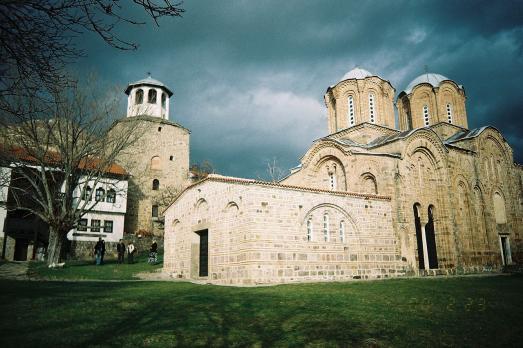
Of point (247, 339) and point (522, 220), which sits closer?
point (247, 339)

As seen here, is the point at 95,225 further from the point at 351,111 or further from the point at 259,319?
the point at 259,319

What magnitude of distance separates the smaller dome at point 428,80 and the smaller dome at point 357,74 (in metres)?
4.13

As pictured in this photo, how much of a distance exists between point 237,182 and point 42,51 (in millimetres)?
9692

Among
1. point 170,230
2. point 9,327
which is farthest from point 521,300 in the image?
point 170,230

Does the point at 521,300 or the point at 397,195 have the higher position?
the point at 397,195

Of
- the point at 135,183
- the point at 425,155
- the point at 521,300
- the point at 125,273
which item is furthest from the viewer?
the point at 135,183

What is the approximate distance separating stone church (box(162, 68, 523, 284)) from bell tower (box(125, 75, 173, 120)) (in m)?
16.4

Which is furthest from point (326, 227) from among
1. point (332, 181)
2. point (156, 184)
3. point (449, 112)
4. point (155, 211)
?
point (156, 184)

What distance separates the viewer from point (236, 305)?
7848 mm

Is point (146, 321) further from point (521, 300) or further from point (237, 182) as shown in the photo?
point (521, 300)

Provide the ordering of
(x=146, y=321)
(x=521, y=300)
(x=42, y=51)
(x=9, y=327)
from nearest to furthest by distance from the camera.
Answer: (x=42, y=51) → (x=9, y=327) → (x=146, y=321) → (x=521, y=300)

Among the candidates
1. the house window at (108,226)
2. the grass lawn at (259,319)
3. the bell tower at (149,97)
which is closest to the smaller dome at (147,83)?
the bell tower at (149,97)

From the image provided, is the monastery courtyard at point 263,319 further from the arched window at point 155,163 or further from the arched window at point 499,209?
the arched window at point 155,163

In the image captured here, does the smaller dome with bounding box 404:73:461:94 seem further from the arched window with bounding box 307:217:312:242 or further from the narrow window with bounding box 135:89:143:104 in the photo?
the narrow window with bounding box 135:89:143:104
